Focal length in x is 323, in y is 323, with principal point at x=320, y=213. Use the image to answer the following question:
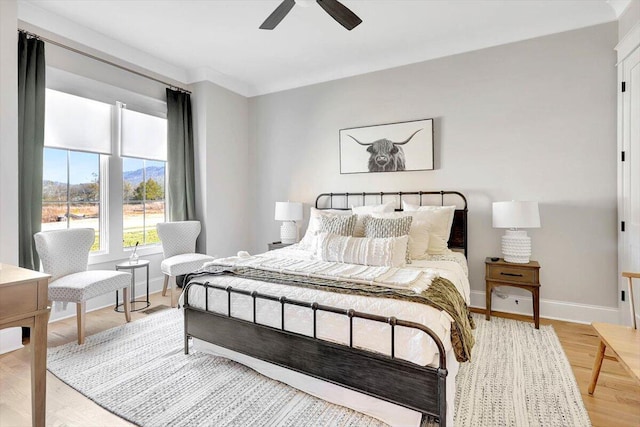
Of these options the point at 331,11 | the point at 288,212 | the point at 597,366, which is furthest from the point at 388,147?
the point at 597,366

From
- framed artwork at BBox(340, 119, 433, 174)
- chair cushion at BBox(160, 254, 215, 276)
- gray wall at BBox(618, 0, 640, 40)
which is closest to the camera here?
gray wall at BBox(618, 0, 640, 40)

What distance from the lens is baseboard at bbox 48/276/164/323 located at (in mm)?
3419

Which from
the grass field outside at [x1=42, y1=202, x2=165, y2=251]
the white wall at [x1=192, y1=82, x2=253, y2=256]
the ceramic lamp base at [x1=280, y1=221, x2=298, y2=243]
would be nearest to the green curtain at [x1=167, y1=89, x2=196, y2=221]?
the white wall at [x1=192, y1=82, x2=253, y2=256]

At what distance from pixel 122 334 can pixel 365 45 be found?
4015 mm

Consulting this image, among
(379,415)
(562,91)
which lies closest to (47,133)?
(379,415)

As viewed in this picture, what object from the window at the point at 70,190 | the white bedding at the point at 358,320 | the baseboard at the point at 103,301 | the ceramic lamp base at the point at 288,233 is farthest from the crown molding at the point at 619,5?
the baseboard at the point at 103,301

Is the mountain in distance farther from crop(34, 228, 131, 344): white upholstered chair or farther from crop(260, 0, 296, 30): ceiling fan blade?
crop(260, 0, 296, 30): ceiling fan blade

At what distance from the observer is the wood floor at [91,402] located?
183cm

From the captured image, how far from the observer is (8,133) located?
2.66 meters

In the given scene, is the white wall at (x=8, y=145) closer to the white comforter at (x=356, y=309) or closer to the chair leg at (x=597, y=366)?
the white comforter at (x=356, y=309)

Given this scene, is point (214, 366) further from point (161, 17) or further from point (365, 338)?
point (161, 17)

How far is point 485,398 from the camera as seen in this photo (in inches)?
79.3

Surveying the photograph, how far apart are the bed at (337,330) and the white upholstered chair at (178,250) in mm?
1305

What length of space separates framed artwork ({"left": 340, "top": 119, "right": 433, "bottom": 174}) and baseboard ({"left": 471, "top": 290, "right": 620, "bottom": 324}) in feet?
5.49
